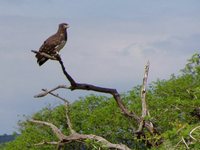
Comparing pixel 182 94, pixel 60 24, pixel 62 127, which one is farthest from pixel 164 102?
pixel 60 24

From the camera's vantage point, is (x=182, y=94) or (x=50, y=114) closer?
(x=182, y=94)

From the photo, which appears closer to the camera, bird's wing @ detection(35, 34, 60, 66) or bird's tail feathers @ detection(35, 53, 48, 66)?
bird's tail feathers @ detection(35, 53, 48, 66)

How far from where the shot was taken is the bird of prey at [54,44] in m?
22.5

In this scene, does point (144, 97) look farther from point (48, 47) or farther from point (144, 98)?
point (48, 47)

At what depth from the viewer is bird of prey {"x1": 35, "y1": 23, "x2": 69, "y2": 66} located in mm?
22469

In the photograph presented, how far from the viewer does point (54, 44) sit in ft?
78.6

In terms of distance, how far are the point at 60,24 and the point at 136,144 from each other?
32.0 metres

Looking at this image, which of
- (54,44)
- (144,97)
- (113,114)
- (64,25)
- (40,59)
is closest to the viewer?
(40,59)

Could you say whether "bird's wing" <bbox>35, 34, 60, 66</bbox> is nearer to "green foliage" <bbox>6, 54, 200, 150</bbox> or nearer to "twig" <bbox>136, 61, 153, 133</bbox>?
"twig" <bbox>136, 61, 153, 133</bbox>

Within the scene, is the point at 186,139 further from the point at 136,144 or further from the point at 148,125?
the point at 136,144

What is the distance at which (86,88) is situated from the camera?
2317 centimetres

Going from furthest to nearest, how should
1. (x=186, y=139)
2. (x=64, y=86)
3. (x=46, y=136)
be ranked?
(x=46, y=136) → (x=64, y=86) → (x=186, y=139)

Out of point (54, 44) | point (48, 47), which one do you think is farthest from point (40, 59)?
point (54, 44)

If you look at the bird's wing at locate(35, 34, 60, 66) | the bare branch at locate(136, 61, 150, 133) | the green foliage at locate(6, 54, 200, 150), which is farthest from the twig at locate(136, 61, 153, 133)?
the green foliage at locate(6, 54, 200, 150)
